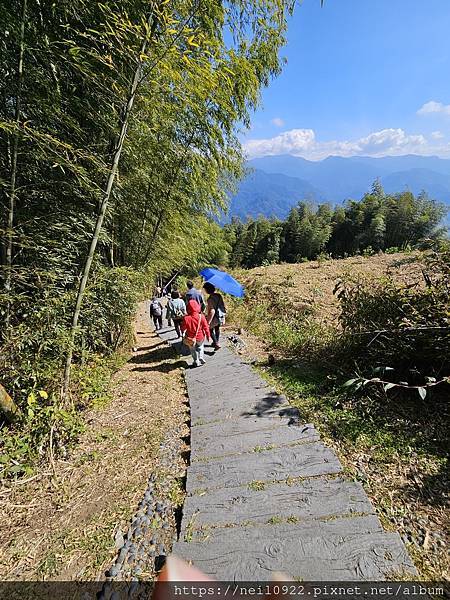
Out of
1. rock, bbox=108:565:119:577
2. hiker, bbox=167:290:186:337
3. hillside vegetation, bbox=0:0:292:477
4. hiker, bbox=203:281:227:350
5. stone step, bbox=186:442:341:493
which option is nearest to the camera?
rock, bbox=108:565:119:577

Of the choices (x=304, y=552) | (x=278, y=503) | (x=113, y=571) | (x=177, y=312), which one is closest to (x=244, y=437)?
(x=278, y=503)

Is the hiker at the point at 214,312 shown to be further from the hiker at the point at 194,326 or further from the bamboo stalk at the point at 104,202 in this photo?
the bamboo stalk at the point at 104,202

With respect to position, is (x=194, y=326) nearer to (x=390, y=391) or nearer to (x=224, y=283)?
(x=224, y=283)

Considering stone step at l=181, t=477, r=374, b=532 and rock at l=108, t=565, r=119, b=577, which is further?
stone step at l=181, t=477, r=374, b=532

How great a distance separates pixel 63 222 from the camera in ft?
9.38

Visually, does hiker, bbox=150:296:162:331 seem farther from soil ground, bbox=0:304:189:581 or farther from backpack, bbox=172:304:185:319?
soil ground, bbox=0:304:189:581

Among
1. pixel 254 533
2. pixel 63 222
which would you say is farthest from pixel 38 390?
pixel 254 533

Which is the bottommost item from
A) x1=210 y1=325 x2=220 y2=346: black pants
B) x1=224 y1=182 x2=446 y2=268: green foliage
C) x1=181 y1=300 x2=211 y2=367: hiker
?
x1=210 y1=325 x2=220 y2=346: black pants

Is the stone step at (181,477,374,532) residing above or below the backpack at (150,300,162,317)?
below

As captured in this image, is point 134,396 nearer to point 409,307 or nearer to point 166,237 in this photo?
point 166,237

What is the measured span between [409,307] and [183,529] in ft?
9.52

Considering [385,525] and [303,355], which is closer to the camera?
[385,525]

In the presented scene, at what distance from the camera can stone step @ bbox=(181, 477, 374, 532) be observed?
6.11 ft

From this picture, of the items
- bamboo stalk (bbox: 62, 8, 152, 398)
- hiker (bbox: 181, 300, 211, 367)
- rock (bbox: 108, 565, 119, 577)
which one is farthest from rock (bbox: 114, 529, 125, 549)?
hiker (bbox: 181, 300, 211, 367)
